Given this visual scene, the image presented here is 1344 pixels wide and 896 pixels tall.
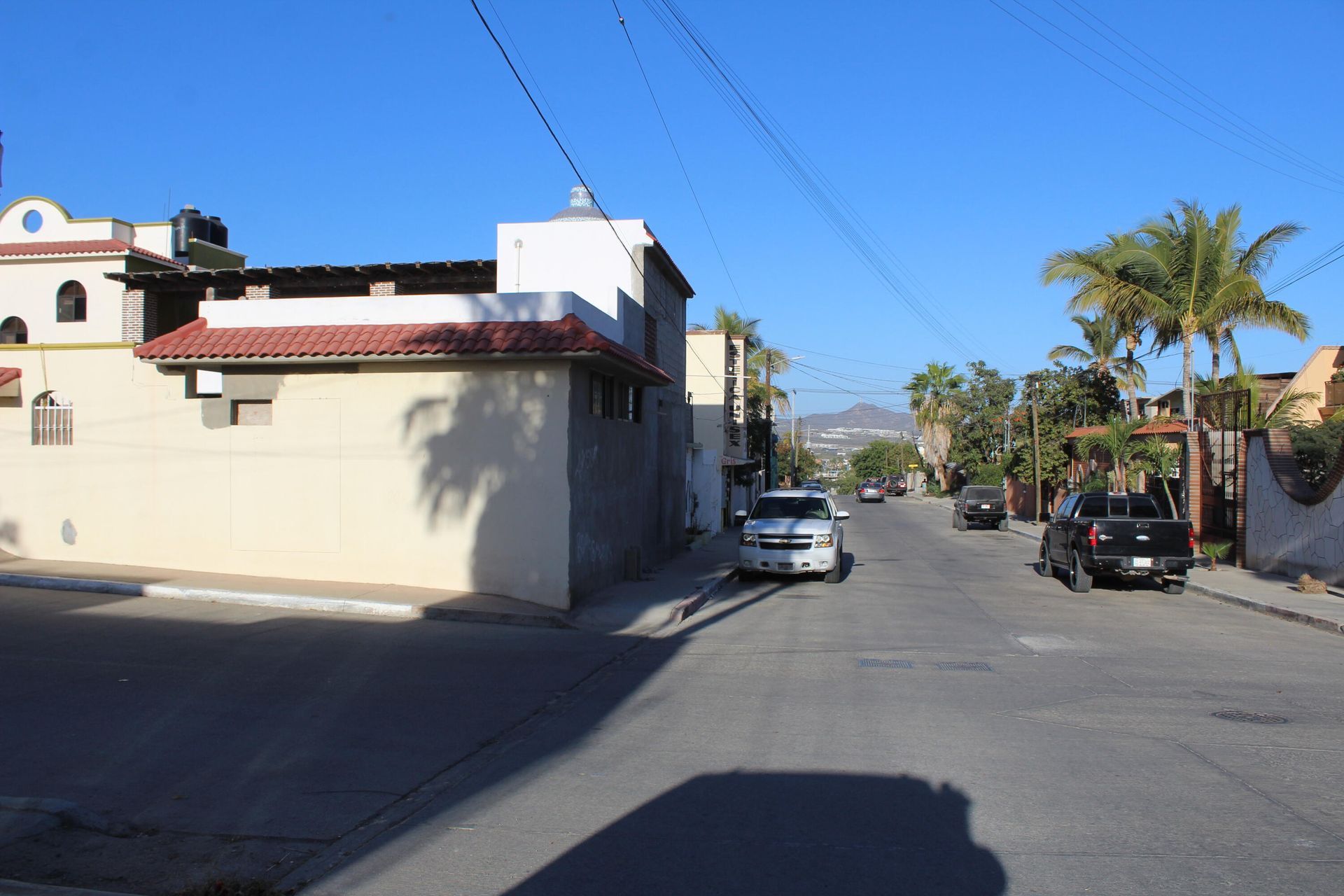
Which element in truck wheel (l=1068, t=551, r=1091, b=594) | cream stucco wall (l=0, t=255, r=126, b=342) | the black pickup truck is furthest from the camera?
cream stucco wall (l=0, t=255, r=126, b=342)

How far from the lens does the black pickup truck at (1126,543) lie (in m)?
17.3

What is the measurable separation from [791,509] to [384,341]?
920 centimetres

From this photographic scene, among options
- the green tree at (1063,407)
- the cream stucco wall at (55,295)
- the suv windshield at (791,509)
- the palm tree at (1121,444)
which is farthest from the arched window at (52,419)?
the green tree at (1063,407)

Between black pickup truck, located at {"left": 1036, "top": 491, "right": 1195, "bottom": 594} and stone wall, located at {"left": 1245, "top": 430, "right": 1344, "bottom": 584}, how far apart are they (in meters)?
2.42

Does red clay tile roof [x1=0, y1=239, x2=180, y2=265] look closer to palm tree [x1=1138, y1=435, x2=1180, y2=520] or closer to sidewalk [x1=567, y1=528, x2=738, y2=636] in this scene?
sidewalk [x1=567, y1=528, x2=738, y2=636]

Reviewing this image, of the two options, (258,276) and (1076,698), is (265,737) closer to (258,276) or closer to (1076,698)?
(1076,698)

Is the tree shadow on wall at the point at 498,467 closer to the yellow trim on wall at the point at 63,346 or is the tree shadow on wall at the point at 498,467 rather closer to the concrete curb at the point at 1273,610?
the yellow trim on wall at the point at 63,346

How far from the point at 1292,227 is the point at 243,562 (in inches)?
1013

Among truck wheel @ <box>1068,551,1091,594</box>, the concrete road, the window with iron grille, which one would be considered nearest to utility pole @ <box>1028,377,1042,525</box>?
truck wheel @ <box>1068,551,1091,594</box>

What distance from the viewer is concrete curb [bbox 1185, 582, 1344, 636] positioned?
14.0 m

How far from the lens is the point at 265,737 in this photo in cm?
740

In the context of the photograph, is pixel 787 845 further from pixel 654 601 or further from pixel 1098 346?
pixel 1098 346

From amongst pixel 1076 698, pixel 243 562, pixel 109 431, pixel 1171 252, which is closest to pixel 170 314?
pixel 109 431

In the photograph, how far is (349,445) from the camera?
584 inches
